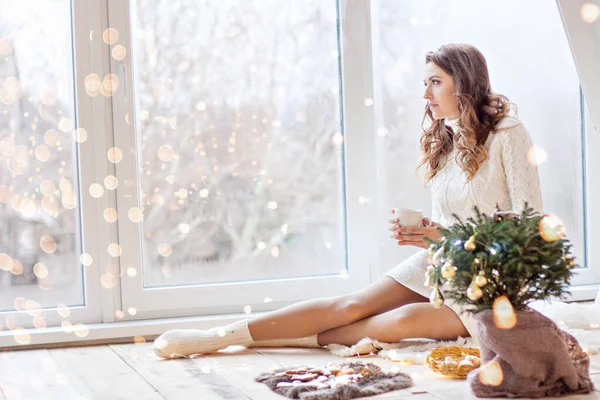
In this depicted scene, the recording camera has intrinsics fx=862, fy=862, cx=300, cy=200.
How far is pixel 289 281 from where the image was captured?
3.31 m

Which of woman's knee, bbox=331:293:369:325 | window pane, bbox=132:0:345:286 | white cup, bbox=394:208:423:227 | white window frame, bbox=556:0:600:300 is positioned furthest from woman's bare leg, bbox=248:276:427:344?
white window frame, bbox=556:0:600:300

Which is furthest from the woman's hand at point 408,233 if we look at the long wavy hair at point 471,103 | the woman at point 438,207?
the long wavy hair at point 471,103

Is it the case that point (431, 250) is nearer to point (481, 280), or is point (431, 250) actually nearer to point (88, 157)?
point (481, 280)

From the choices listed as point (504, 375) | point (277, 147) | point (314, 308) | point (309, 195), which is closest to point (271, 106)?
point (277, 147)

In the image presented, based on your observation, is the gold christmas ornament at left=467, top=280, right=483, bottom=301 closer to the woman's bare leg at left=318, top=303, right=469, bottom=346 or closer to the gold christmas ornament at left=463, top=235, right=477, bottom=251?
the gold christmas ornament at left=463, top=235, right=477, bottom=251

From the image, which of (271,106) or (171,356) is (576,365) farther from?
(271,106)

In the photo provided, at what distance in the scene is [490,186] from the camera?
2648 millimetres

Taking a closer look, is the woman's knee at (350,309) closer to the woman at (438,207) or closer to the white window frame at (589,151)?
the woman at (438,207)

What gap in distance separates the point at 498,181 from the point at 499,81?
3.23ft

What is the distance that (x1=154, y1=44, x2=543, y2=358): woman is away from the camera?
266 centimetres

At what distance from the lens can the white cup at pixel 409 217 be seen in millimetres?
2434

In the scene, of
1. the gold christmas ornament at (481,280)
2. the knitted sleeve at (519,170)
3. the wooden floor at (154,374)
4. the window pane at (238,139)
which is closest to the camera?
the gold christmas ornament at (481,280)

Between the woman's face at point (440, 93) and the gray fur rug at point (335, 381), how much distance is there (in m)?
0.85

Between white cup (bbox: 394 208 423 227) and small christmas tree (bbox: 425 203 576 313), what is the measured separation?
0.38m
